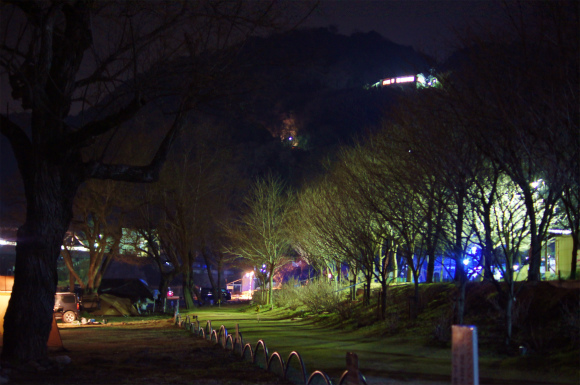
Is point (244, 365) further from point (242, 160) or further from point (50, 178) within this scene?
point (242, 160)

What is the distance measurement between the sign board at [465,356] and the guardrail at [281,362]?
208cm

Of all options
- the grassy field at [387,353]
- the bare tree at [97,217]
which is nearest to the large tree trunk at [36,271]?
the grassy field at [387,353]

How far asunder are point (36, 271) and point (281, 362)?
17.5 feet

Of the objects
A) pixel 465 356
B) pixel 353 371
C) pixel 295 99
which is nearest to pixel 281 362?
pixel 353 371

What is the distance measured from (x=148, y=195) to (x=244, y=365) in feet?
86.4

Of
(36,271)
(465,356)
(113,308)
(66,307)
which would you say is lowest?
(113,308)

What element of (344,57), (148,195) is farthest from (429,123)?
(344,57)

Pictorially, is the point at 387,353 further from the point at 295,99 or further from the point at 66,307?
the point at 295,99

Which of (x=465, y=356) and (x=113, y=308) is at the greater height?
(x=465, y=356)

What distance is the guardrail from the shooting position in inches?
228

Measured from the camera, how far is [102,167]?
11625 mm

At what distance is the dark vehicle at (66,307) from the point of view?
29.6m

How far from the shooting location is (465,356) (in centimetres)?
363

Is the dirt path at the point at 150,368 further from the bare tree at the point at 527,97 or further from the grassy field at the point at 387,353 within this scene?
the bare tree at the point at 527,97
